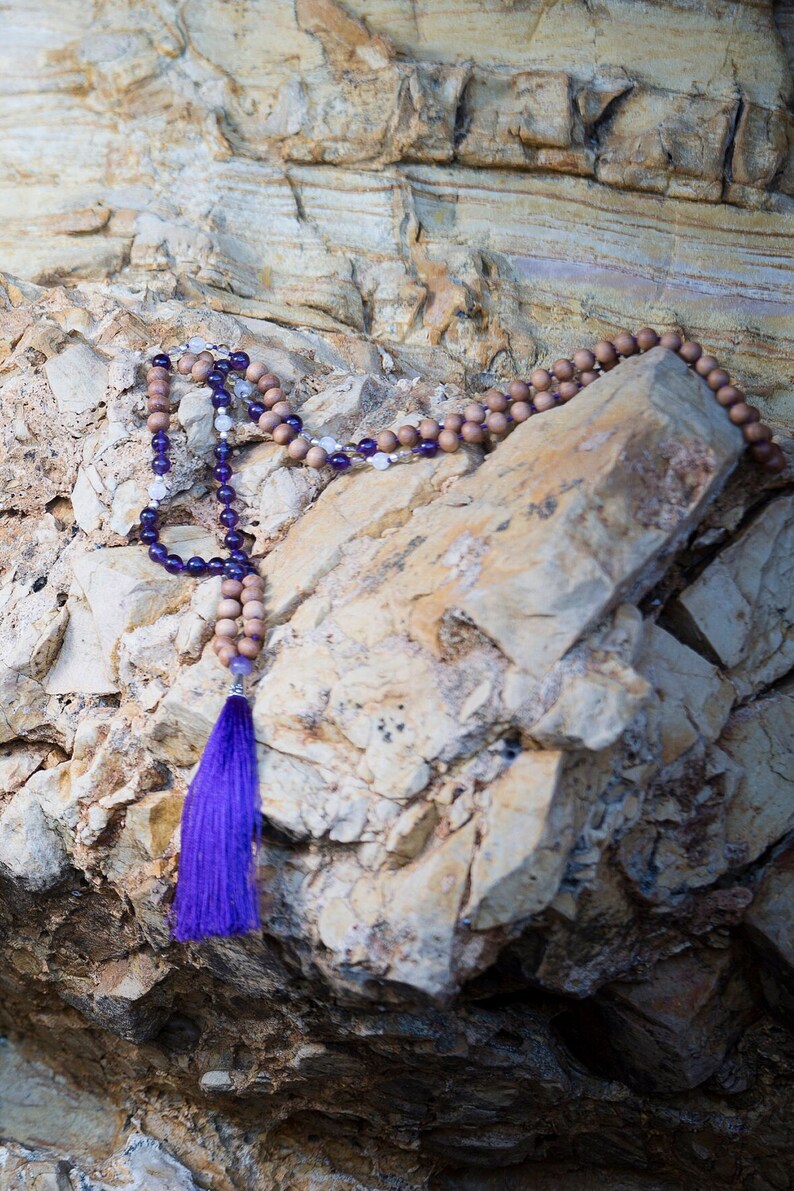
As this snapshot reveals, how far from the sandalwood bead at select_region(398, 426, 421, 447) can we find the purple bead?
2.34 feet

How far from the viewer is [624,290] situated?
359cm

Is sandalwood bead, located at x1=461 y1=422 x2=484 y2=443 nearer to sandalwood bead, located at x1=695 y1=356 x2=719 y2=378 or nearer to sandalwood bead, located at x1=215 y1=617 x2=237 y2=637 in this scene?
sandalwood bead, located at x1=695 y1=356 x2=719 y2=378

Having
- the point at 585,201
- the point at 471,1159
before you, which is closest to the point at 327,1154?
the point at 471,1159

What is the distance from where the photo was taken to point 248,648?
239cm

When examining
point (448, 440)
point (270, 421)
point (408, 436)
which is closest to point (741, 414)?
point (448, 440)

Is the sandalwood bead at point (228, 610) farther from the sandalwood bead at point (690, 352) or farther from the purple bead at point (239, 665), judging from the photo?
the sandalwood bead at point (690, 352)

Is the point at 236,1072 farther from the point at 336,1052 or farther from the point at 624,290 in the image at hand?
the point at 624,290

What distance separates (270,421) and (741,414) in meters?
1.16

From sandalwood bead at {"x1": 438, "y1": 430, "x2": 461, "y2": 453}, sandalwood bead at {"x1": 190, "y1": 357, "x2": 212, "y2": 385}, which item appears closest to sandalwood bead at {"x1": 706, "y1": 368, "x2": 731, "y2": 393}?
sandalwood bead at {"x1": 438, "y1": 430, "x2": 461, "y2": 453}

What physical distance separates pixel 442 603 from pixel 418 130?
79.7 inches

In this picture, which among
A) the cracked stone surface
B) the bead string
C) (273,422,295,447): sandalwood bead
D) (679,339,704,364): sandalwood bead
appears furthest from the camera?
(273,422,295,447): sandalwood bead

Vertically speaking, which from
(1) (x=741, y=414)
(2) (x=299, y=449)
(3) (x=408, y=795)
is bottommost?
(3) (x=408, y=795)

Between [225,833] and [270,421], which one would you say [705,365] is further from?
[225,833]

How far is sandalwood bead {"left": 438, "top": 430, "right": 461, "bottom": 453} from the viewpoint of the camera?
2.70 m
